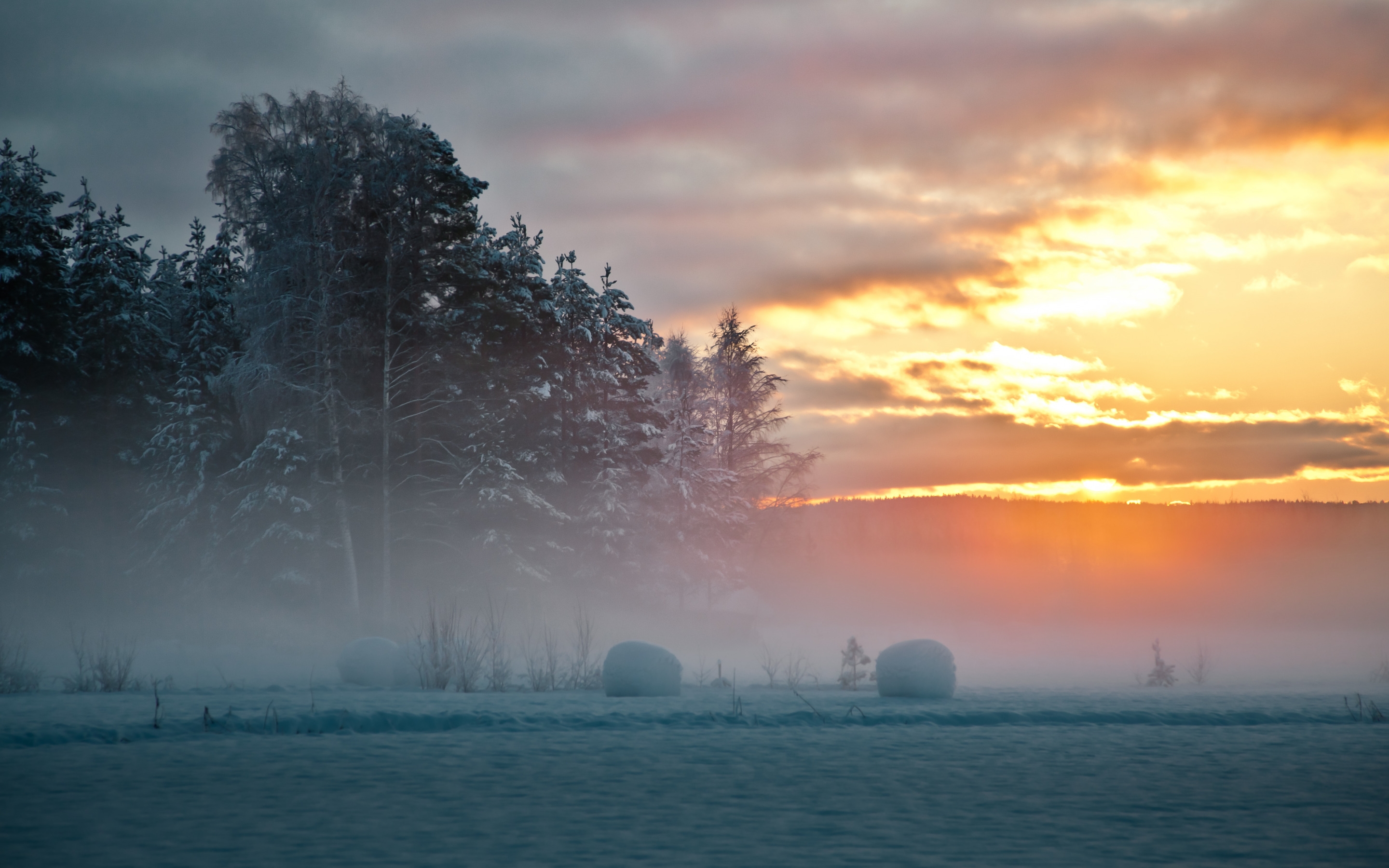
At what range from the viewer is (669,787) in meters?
8.77

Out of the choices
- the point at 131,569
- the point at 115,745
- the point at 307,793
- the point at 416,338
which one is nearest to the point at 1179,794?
the point at 307,793

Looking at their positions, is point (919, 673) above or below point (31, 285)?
below

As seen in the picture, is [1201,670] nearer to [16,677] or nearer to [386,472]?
[386,472]

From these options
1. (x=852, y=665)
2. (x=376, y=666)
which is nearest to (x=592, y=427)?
(x=852, y=665)

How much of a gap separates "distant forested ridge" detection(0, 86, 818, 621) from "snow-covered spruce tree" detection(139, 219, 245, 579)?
107 millimetres

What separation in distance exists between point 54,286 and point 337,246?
11133 millimetres

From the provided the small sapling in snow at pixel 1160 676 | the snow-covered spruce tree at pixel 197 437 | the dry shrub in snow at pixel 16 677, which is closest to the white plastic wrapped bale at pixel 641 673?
the dry shrub in snow at pixel 16 677

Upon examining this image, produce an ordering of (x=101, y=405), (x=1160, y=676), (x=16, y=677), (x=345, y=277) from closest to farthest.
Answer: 1. (x=16, y=677)
2. (x=1160, y=676)
3. (x=345, y=277)
4. (x=101, y=405)

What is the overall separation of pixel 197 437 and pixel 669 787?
2859cm

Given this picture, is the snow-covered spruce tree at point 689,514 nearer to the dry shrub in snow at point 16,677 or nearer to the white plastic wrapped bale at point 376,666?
the white plastic wrapped bale at point 376,666

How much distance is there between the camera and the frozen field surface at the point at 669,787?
21.5 feet

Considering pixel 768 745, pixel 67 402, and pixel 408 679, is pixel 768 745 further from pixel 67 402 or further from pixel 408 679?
pixel 67 402

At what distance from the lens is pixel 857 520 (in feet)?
354

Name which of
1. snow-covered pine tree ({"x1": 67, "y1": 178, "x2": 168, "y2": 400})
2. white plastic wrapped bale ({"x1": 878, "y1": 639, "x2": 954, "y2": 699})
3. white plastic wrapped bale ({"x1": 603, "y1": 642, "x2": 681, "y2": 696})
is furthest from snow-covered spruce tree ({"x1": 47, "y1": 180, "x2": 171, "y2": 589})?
white plastic wrapped bale ({"x1": 878, "y1": 639, "x2": 954, "y2": 699})
